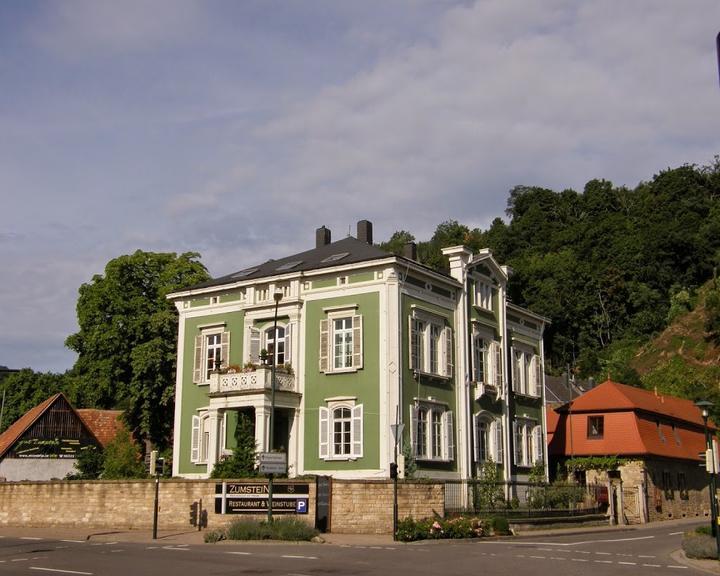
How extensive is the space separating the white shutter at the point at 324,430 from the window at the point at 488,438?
686 centimetres

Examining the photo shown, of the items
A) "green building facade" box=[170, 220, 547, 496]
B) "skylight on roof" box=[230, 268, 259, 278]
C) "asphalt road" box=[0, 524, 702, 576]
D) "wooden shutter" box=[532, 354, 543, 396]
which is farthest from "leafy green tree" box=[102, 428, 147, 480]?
"wooden shutter" box=[532, 354, 543, 396]

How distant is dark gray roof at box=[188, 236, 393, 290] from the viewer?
37062 millimetres

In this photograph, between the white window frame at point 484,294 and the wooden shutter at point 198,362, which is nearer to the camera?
the wooden shutter at point 198,362

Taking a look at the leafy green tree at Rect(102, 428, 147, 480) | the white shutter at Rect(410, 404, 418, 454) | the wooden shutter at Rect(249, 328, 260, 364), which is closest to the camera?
the white shutter at Rect(410, 404, 418, 454)

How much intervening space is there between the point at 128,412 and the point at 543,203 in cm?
8173

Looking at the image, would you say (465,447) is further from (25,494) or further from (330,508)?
(25,494)

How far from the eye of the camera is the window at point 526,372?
4403 centimetres

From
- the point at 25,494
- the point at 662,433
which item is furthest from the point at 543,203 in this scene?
the point at 25,494

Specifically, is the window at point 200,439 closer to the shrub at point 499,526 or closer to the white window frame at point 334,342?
the white window frame at point 334,342

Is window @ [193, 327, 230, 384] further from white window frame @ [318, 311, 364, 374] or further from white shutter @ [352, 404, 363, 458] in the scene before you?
white shutter @ [352, 404, 363, 458]

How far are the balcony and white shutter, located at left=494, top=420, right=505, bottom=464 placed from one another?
31.5ft

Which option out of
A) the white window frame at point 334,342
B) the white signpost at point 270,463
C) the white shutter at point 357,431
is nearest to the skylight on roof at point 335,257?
the white window frame at point 334,342

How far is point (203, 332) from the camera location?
A: 40875mm

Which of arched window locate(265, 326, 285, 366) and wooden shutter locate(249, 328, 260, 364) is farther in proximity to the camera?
wooden shutter locate(249, 328, 260, 364)
